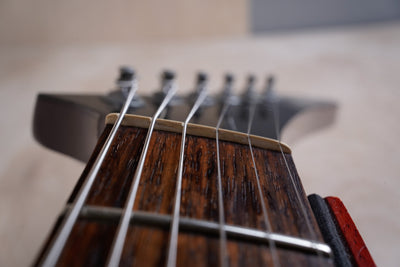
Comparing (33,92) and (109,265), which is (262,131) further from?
(33,92)

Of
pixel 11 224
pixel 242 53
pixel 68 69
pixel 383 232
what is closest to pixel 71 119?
pixel 11 224

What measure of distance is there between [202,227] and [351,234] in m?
0.14

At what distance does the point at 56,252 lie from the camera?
0.63ft

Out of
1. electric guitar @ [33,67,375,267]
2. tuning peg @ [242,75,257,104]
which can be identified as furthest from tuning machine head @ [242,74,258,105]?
electric guitar @ [33,67,375,267]

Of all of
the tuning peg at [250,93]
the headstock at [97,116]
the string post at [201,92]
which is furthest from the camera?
the tuning peg at [250,93]

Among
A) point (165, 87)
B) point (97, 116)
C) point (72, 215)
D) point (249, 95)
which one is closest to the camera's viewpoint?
point (72, 215)

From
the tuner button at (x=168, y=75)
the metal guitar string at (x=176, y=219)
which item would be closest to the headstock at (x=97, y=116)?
the tuner button at (x=168, y=75)

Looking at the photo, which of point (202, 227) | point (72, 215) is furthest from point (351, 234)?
point (72, 215)

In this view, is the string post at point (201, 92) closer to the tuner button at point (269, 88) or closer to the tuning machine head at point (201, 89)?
the tuning machine head at point (201, 89)

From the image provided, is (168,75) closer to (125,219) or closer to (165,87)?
(165,87)

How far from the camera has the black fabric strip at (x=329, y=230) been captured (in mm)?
246

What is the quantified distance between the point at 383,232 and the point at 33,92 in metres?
1.03

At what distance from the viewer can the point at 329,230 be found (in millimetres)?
267

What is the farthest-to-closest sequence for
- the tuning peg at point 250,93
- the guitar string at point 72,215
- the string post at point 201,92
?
the tuning peg at point 250,93
the string post at point 201,92
the guitar string at point 72,215
